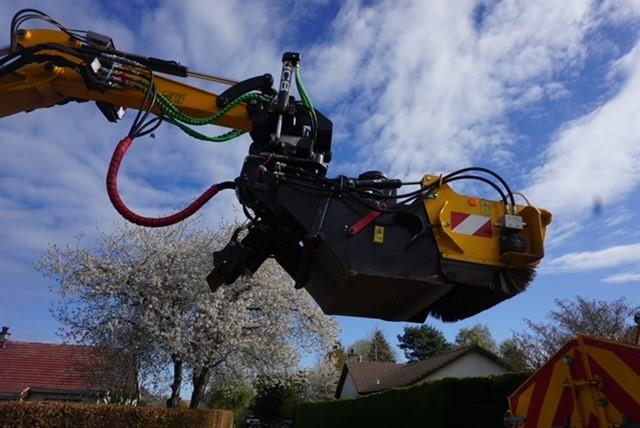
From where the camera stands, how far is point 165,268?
58.2 ft

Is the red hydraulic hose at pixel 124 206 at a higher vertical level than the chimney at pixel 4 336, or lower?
lower

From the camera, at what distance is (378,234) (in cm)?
311

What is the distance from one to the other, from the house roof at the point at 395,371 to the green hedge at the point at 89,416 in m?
13.6

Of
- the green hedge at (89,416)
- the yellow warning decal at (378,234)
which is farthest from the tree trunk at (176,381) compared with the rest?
the yellow warning decal at (378,234)

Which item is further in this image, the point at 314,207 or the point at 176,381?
the point at 176,381

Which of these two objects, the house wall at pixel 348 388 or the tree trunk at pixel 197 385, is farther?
the house wall at pixel 348 388

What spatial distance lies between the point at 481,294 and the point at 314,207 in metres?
1.14

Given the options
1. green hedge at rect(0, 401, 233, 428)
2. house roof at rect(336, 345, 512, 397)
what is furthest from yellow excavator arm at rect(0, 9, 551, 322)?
house roof at rect(336, 345, 512, 397)

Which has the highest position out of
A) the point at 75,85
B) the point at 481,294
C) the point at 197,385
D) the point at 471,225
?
the point at 75,85

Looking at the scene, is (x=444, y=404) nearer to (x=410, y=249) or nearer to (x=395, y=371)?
(x=410, y=249)

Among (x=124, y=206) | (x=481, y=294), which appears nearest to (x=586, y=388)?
(x=481, y=294)

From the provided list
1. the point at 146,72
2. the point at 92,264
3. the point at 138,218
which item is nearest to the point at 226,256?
the point at 138,218

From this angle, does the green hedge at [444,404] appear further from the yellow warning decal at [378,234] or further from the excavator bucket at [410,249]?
the yellow warning decal at [378,234]

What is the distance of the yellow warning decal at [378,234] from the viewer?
309 cm
